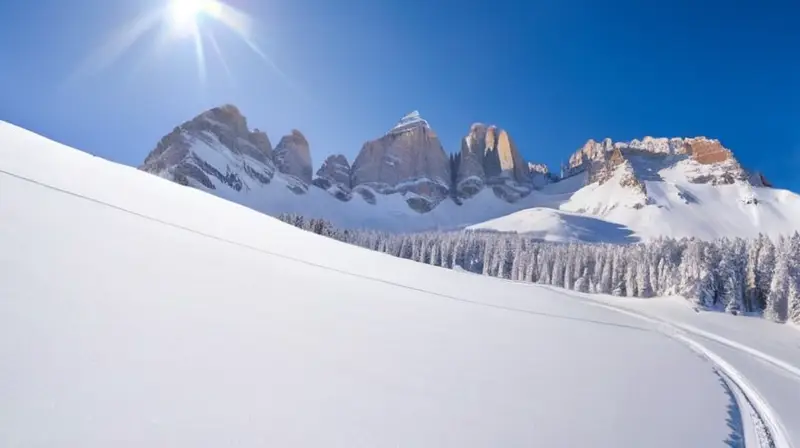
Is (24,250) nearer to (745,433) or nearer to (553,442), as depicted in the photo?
(553,442)

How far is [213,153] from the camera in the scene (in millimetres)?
175875

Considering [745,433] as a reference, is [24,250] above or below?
→ above

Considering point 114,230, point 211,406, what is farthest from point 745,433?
point 114,230

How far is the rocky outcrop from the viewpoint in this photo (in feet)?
519

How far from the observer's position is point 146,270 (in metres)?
6.29

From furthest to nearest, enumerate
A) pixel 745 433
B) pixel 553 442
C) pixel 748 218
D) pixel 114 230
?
pixel 748 218 < pixel 114 230 < pixel 745 433 < pixel 553 442

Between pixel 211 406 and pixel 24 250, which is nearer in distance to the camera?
pixel 211 406

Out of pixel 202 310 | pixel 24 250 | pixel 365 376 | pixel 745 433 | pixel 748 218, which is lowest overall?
pixel 745 433

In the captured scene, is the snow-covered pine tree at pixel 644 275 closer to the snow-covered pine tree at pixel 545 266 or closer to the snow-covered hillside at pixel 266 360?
the snow-covered pine tree at pixel 545 266

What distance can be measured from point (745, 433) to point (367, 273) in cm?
986

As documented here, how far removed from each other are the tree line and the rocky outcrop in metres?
95.7

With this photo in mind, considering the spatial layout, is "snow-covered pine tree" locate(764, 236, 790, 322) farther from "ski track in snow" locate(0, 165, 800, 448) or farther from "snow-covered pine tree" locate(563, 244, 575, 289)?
"ski track in snow" locate(0, 165, 800, 448)

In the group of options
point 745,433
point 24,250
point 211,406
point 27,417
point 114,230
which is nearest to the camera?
point 27,417

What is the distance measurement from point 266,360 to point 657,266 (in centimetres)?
6862
